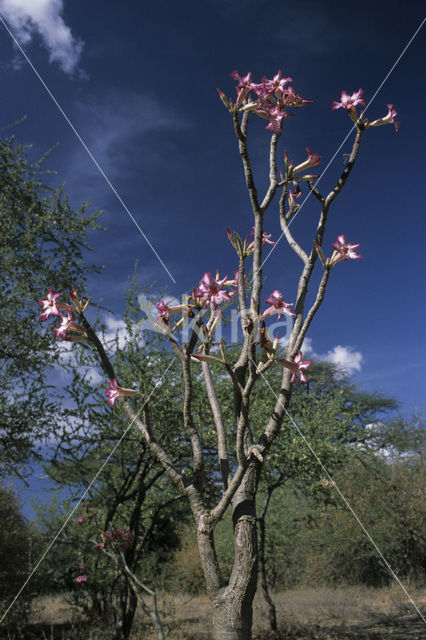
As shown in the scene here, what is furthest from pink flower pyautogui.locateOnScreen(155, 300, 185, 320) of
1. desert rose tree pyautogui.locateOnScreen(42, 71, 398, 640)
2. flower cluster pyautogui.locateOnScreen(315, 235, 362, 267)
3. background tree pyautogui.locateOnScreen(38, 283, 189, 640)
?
background tree pyautogui.locateOnScreen(38, 283, 189, 640)

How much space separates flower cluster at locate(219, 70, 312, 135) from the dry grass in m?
6.47

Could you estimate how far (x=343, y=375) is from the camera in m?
27.0

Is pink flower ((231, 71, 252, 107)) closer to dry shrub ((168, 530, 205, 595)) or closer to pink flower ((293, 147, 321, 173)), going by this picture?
pink flower ((293, 147, 321, 173))

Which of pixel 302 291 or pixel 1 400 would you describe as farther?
pixel 1 400

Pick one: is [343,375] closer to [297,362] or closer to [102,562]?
[102,562]

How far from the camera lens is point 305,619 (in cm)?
1124

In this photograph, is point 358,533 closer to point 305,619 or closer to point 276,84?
point 305,619

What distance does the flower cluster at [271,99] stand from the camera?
9.20 ft

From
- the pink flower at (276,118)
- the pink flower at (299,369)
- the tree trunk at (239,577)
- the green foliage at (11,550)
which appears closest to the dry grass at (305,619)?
the green foliage at (11,550)

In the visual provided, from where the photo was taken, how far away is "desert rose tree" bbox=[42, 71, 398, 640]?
2.28m

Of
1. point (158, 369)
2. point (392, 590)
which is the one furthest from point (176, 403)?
point (392, 590)

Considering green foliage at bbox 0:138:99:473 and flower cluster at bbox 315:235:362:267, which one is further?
green foliage at bbox 0:138:99:473

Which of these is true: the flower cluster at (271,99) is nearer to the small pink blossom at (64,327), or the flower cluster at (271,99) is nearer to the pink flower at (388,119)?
the pink flower at (388,119)

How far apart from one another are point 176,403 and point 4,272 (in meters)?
3.54
